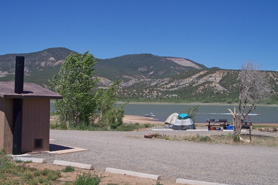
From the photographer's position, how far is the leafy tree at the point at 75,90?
82.2 ft

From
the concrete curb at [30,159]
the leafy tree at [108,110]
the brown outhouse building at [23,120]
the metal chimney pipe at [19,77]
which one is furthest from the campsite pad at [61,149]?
the leafy tree at [108,110]

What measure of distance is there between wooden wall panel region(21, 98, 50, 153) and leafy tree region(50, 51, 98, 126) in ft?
40.1

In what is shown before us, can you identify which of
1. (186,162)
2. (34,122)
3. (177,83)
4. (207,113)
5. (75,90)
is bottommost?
(186,162)

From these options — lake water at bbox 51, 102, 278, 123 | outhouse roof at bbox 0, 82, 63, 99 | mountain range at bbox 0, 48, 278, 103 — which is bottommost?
lake water at bbox 51, 102, 278, 123

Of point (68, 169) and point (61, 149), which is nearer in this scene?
point (68, 169)

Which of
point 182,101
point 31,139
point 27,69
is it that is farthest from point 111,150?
point 27,69

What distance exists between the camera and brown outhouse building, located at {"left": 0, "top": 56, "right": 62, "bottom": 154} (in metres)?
11.7

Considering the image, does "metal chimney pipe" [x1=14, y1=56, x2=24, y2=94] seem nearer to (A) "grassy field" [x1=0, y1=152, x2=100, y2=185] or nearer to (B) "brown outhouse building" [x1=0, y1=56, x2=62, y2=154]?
(B) "brown outhouse building" [x1=0, y1=56, x2=62, y2=154]

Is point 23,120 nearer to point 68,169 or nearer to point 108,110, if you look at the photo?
point 68,169

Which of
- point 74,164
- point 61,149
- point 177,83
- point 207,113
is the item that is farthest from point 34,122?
point 177,83

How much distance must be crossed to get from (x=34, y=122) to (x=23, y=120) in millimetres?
401

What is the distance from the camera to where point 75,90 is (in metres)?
25.1

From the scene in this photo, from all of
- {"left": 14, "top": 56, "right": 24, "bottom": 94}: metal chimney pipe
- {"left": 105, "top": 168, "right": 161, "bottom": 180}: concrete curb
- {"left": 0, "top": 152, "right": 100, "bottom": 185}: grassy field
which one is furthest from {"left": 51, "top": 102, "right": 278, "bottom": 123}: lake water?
{"left": 0, "top": 152, "right": 100, "bottom": 185}: grassy field

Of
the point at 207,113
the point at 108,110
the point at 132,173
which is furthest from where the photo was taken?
the point at 207,113
